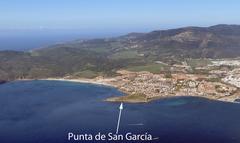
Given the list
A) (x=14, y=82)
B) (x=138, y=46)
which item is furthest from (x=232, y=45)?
(x=14, y=82)

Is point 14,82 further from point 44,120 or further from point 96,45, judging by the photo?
point 96,45

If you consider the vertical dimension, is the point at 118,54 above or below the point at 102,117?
above

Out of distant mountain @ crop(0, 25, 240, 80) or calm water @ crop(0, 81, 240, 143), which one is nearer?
calm water @ crop(0, 81, 240, 143)

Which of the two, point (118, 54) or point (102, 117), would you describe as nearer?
point (102, 117)

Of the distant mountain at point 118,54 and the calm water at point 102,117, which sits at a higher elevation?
the distant mountain at point 118,54

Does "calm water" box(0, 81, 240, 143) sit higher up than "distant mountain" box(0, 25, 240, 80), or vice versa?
"distant mountain" box(0, 25, 240, 80)
